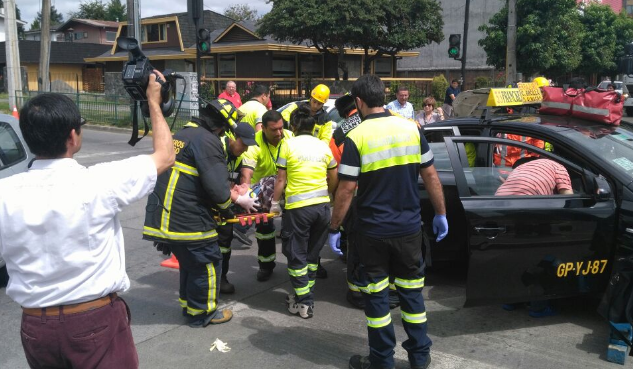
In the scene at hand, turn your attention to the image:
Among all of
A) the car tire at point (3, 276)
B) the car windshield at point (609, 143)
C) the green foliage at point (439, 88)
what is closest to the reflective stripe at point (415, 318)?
the car windshield at point (609, 143)

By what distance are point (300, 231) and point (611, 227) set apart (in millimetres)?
2288

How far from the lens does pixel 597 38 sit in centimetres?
3412

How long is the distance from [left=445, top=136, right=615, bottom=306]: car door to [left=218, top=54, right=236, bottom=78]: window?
1198 inches

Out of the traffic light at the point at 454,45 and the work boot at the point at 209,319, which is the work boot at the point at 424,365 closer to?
the work boot at the point at 209,319

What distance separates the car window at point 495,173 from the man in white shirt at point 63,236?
3043 mm

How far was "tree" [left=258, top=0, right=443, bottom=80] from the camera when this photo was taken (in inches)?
968

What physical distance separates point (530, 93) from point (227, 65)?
29260 mm

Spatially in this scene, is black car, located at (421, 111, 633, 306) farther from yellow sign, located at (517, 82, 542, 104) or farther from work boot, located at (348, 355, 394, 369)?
yellow sign, located at (517, 82, 542, 104)

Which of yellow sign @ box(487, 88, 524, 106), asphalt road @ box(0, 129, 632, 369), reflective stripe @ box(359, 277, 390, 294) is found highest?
yellow sign @ box(487, 88, 524, 106)

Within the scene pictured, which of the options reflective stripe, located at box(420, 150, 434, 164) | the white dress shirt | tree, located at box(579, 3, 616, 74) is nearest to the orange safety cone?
reflective stripe, located at box(420, 150, 434, 164)

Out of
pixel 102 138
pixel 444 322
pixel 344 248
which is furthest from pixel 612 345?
pixel 102 138

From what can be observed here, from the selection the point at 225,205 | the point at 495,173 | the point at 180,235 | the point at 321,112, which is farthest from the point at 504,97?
the point at 180,235

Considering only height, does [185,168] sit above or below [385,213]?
above

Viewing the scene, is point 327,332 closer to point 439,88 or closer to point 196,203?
point 196,203
